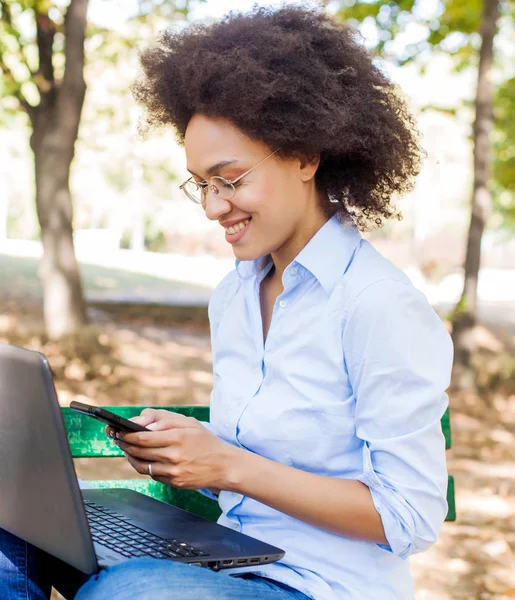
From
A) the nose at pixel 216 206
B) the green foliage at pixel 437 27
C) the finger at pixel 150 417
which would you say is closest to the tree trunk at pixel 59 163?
the green foliage at pixel 437 27

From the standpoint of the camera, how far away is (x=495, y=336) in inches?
442

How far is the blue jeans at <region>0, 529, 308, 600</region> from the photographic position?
1488 millimetres

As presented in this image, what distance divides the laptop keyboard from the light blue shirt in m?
0.18

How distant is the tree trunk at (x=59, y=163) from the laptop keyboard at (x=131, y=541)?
6159 millimetres

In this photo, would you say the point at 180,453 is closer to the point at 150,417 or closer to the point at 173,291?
the point at 150,417

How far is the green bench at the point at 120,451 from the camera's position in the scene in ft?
8.23

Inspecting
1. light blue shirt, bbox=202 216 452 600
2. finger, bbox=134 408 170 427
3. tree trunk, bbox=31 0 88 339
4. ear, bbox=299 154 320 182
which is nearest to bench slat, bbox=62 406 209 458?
light blue shirt, bbox=202 216 452 600

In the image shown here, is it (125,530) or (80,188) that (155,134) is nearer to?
(125,530)

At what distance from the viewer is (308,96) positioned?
6.62 feet

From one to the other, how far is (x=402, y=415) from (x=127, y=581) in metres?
0.62

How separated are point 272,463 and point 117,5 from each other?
9.36m

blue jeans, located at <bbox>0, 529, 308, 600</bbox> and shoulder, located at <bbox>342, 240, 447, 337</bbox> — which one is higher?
shoulder, located at <bbox>342, 240, 447, 337</bbox>

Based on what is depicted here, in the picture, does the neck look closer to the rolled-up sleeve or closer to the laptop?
the rolled-up sleeve

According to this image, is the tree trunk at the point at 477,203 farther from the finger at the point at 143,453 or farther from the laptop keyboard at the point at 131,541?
the finger at the point at 143,453
